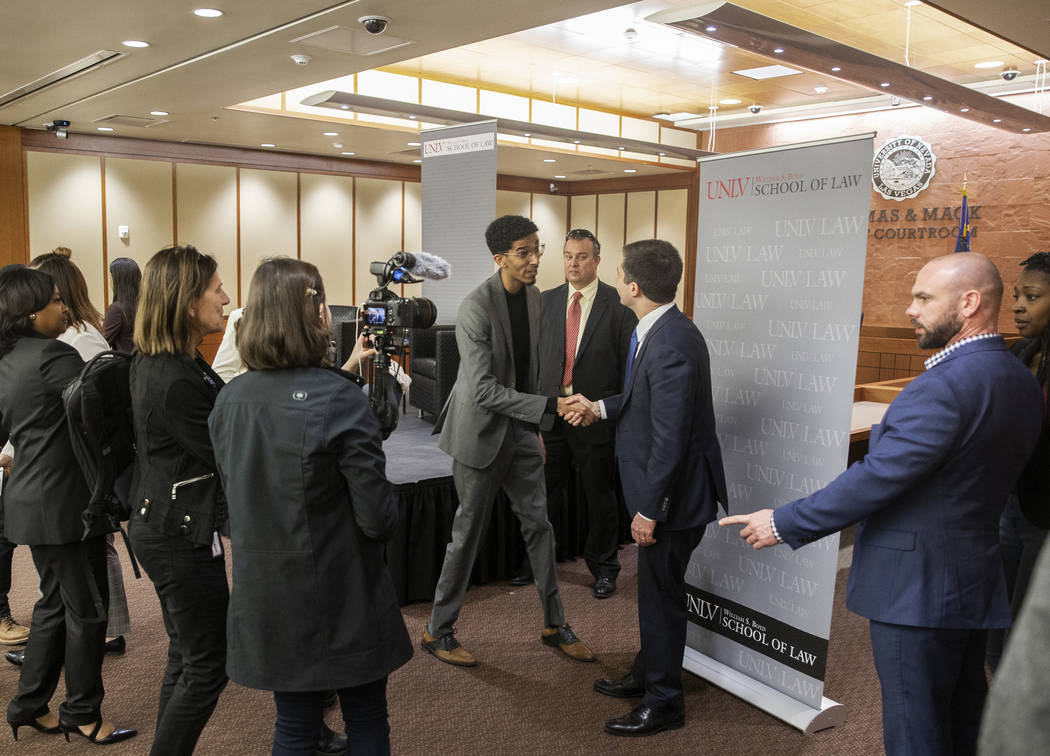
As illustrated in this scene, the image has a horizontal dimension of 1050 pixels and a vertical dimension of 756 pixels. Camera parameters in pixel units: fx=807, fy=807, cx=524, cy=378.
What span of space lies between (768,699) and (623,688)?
524mm

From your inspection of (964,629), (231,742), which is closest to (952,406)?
(964,629)

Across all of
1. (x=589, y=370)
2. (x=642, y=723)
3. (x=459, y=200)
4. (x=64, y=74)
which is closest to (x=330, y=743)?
(x=642, y=723)

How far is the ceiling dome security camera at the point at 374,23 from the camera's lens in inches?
169

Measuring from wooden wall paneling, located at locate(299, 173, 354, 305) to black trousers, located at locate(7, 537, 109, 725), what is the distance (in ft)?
27.4

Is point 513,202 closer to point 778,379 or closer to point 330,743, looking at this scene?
point 778,379

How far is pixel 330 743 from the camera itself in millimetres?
2633

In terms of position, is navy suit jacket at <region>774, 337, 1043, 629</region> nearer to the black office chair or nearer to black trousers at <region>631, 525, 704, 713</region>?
black trousers at <region>631, 525, 704, 713</region>

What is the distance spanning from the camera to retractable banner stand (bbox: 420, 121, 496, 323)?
189 inches

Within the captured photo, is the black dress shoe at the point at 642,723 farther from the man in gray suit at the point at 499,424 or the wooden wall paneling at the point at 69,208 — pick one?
the wooden wall paneling at the point at 69,208

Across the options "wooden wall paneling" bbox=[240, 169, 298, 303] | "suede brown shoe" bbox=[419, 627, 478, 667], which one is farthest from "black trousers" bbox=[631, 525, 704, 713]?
"wooden wall paneling" bbox=[240, 169, 298, 303]

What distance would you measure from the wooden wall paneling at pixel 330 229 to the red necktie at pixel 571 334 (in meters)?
7.20

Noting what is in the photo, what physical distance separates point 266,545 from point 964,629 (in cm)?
162

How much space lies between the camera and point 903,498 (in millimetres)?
1916

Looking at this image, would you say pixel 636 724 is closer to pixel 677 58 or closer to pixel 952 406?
pixel 952 406
